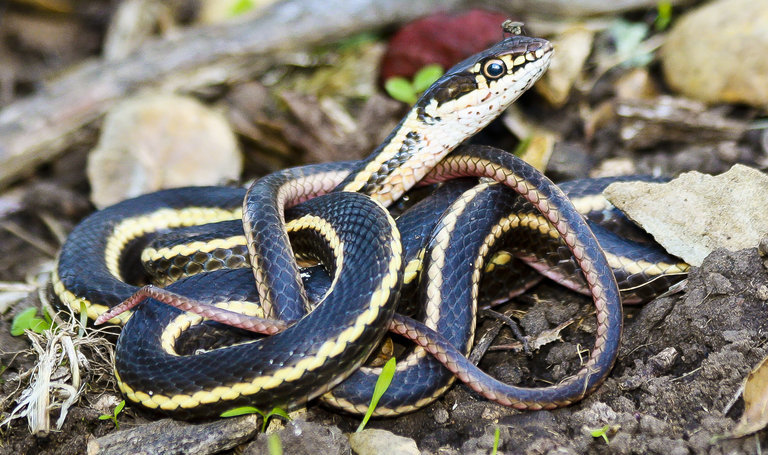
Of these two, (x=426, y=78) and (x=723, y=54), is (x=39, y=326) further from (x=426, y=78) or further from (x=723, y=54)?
(x=723, y=54)

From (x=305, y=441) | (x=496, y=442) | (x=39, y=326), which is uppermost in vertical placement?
(x=39, y=326)

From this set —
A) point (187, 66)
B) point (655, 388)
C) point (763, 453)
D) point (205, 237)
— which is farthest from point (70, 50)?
point (763, 453)

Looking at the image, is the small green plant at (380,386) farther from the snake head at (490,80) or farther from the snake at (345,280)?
the snake head at (490,80)

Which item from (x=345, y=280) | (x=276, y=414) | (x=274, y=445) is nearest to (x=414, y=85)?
(x=345, y=280)

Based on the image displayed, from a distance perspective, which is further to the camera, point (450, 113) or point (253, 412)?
point (450, 113)

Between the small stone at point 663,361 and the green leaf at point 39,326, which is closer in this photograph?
the small stone at point 663,361

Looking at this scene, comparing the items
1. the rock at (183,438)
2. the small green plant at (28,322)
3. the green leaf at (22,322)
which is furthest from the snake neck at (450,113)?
the green leaf at (22,322)

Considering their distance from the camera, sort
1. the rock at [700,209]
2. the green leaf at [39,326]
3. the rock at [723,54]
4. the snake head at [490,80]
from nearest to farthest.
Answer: the rock at [700,209] → the green leaf at [39,326] → the snake head at [490,80] → the rock at [723,54]

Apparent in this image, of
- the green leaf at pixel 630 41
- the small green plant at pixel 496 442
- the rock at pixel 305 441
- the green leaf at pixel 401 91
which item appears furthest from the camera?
the green leaf at pixel 630 41
